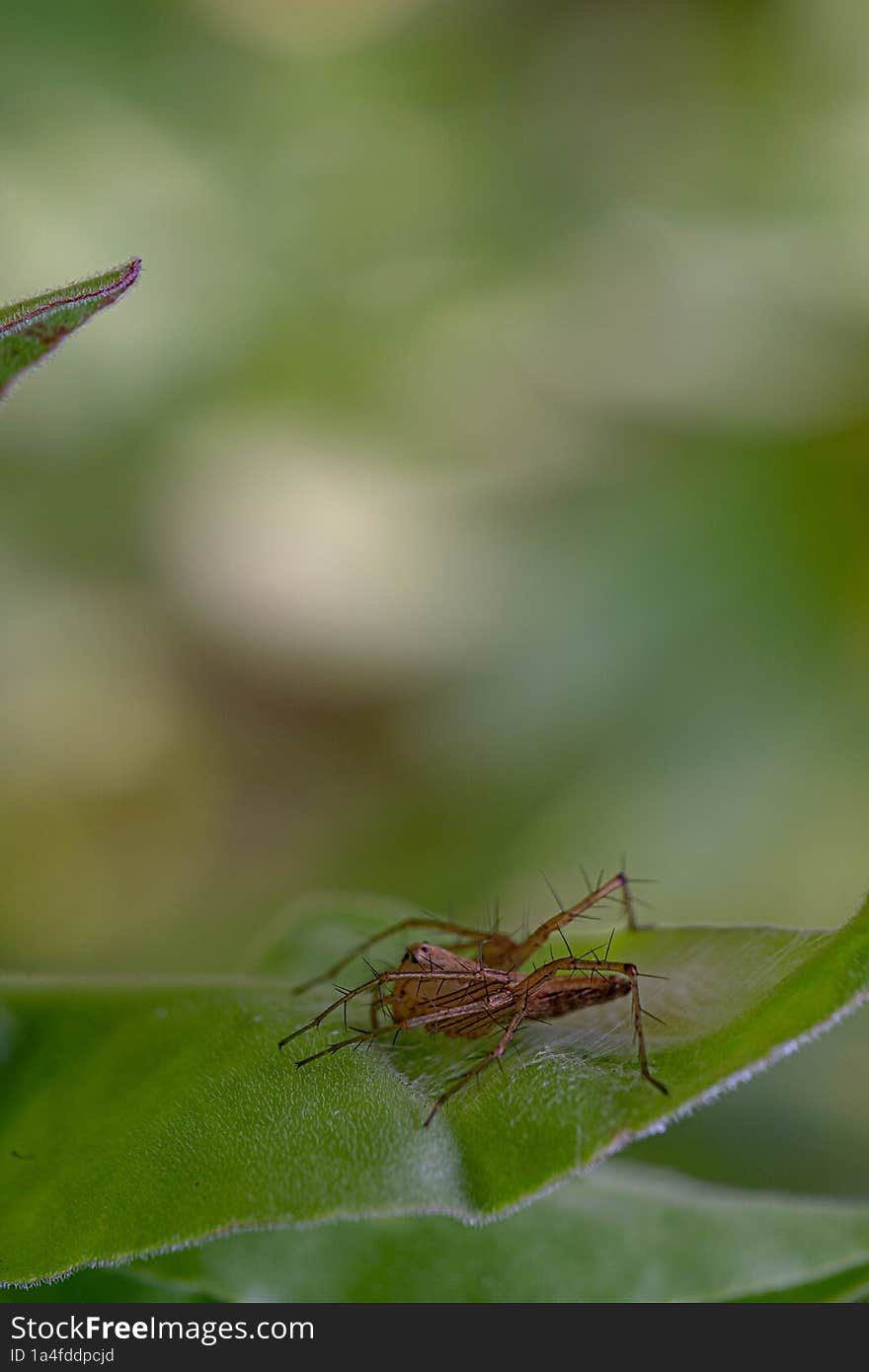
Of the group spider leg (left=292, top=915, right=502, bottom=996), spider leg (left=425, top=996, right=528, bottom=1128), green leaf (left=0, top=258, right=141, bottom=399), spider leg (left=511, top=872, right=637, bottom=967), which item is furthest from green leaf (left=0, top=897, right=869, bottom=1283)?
green leaf (left=0, top=258, right=141, bottom=399)

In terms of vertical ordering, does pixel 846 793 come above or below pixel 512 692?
above

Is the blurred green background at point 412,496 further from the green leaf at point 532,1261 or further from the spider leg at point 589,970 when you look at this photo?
the spider leg at point 589,970

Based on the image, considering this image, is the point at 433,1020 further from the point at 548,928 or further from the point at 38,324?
the point at 38,324

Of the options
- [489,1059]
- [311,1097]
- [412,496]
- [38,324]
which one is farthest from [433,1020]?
[412,496]

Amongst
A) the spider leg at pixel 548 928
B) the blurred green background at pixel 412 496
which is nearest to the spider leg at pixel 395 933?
the spider leg at pixel 548 928

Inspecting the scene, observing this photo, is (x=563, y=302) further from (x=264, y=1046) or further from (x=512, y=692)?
(x=264, y=1046)

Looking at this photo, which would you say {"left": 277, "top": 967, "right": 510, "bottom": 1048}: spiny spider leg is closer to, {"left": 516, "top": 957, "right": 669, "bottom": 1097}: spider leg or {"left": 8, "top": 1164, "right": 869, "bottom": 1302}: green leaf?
{"left": 516, "top": 957, "right": 669, "bottom": 1097}: spider leg

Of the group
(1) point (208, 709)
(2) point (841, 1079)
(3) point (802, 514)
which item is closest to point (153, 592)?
(1) point (208, 709)

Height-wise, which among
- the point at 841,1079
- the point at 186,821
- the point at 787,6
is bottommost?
the point at 186,821
